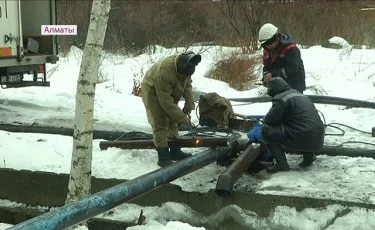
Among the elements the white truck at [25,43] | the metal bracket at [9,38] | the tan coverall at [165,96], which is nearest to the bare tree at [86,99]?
the tan coverall at [165,96]

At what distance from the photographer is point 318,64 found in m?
13.9

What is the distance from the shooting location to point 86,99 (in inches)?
165

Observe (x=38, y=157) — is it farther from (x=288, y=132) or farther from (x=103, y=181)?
(x=288, y=132)

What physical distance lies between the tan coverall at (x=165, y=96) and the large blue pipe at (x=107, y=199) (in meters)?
0.52

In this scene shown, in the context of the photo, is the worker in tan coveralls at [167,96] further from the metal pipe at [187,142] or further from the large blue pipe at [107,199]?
the large blue pipe at [107,199]

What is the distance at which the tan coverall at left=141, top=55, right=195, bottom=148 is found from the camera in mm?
5141

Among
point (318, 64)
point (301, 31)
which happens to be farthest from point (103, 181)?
point (301, 31)

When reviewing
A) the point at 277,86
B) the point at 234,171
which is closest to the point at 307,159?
the point at 277,86

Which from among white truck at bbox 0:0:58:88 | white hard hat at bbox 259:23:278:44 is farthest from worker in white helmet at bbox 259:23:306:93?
white truck at bbox 0:0:58:88

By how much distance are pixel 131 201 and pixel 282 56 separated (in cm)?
261

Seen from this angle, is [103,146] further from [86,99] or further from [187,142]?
[86,99]

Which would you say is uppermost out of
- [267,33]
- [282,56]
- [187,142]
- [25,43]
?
[267,33]

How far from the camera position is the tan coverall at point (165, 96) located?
514 cm

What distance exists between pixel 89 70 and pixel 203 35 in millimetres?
16308
